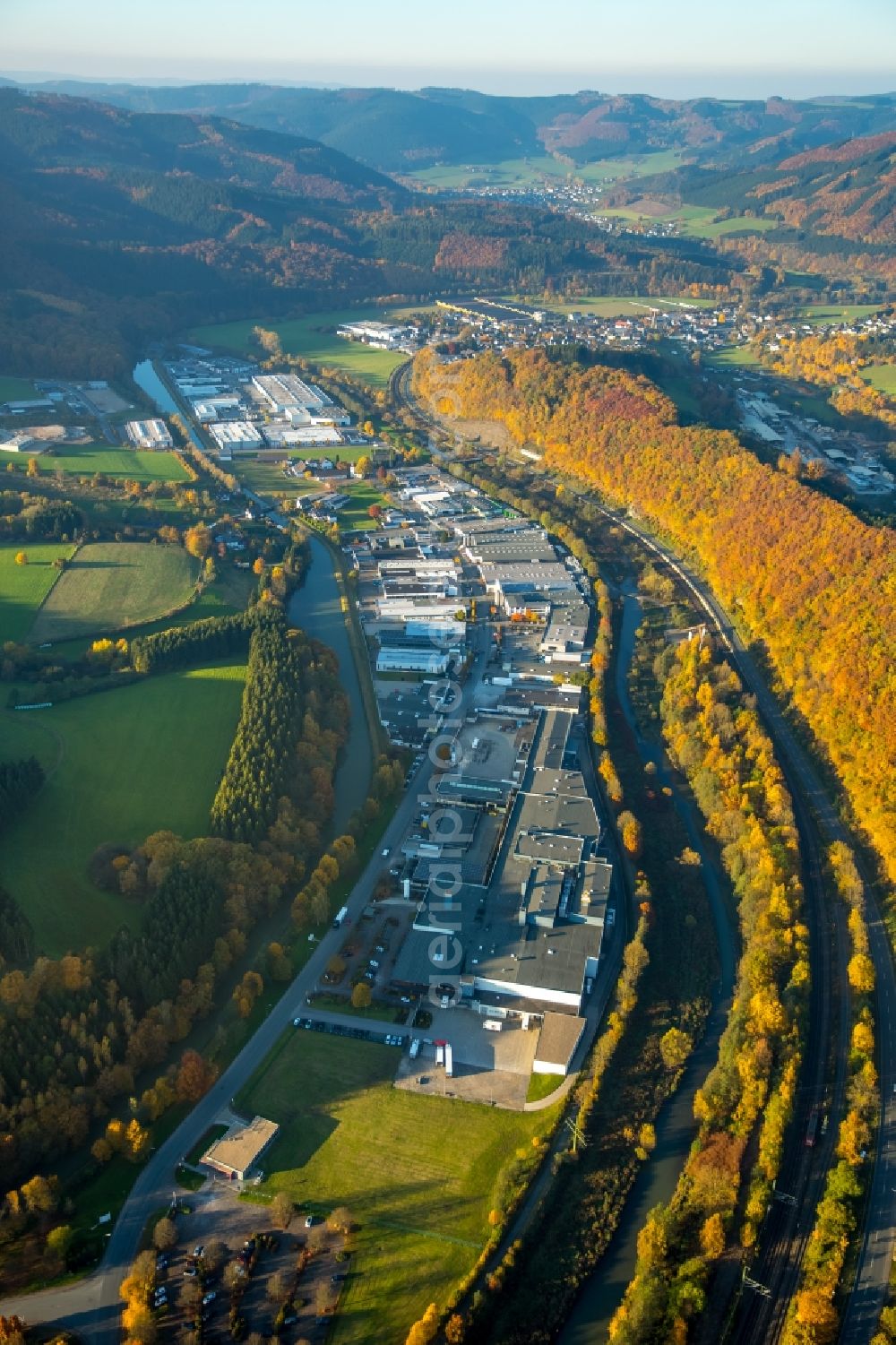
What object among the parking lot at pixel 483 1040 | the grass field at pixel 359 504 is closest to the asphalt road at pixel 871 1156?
the parking lot at pixel 483 1040

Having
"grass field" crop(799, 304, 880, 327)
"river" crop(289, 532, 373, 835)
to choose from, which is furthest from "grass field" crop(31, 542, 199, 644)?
"grass field" crop(799, 304, 880, 327)

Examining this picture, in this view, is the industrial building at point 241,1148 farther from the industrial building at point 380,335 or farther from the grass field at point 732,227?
the grass field at point 732,227

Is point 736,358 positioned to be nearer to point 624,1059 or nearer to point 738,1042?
point 738,1042

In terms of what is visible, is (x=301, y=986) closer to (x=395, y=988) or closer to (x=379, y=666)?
(x=395, y=988)

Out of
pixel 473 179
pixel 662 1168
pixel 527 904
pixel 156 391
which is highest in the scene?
pixel 473 179

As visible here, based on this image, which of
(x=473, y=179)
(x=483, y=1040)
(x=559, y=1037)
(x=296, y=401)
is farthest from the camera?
(x=473, y=179)

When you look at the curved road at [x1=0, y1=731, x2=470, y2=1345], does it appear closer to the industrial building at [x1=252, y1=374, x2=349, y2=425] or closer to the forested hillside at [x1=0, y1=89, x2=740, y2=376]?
the industrial building at [x1=252, y1=374, x2=349, y2=425]

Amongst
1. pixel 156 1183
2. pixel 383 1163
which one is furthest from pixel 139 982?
pixel 383 1163

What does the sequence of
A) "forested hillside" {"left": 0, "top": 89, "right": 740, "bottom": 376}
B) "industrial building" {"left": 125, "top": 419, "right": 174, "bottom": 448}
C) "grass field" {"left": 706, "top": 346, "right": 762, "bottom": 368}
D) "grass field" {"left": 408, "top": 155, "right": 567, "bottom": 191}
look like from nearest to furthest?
"industrial building" {"left": 125, "top": 419, "right": 174, "bottom": 448}, "forested hillside" {"left": 0, "top": 89, "right": 740, "bottom": 376}, "grass field" {"left": 706, "top": 346, "right": 762, "bottom": 368}, "grass field" {"left": 408, "top": 155, "right": 567, "bottom": 191}
